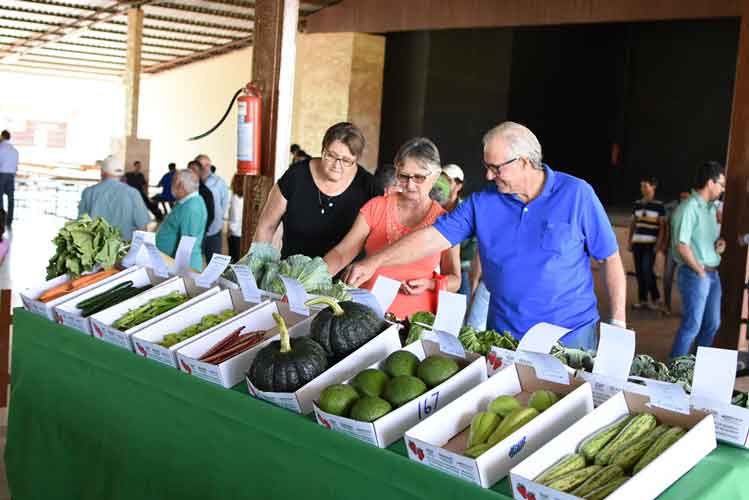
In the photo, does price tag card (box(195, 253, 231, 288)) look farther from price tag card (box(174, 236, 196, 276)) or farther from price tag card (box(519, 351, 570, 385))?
price tag card (box(519, 351, 570, 385))

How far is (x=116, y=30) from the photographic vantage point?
55.2 ft

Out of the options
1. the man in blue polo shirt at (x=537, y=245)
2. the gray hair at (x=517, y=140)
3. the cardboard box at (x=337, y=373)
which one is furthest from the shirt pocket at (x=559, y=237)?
the cardboard box at (x=337, y=373)

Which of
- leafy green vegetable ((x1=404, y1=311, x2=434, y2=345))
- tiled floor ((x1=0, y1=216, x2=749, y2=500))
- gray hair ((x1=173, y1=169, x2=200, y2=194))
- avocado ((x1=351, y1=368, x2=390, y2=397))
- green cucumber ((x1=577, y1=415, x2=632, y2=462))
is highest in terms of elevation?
gray hair ((x1=173, y1=169, x2=200, y2=194))

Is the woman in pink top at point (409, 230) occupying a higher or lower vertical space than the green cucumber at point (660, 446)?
higher

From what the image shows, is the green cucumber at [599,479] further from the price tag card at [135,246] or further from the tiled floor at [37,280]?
the tiled floor at [37,280]

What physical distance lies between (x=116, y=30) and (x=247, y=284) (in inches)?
609

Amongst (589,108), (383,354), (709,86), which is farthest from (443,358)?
(589,108)

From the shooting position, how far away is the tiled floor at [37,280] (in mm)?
6660

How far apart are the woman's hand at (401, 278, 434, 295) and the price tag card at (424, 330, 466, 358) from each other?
1023 millimetres

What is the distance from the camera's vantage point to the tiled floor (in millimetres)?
6660

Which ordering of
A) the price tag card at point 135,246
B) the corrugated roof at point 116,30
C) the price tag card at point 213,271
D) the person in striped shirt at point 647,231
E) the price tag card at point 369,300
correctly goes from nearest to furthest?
1. the price tag card at point 369,300
2. the price tag card at point 213,271
3. the price tag card at point 135,246
4. the person in striped shirt at point 647,231
5. the corrugated roof at point 116,30

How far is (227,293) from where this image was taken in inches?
111

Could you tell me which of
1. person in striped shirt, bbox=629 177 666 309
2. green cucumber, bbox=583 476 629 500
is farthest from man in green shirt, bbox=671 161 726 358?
green cucumber, bbox=583 476 629 500

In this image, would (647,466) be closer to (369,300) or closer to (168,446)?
(369,300)
